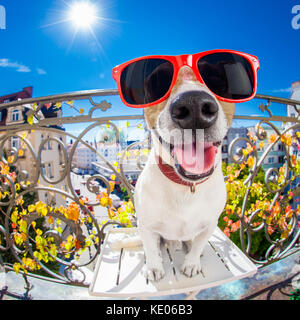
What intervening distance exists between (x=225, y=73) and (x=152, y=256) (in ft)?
2.03

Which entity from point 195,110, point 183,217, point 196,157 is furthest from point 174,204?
point 195,110

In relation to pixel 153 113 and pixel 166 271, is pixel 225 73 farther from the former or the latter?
pixel 166 271

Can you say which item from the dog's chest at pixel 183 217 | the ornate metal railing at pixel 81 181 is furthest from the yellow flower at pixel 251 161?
the dog's chest at pixel 183 217

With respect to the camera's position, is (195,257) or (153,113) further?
(195,257)

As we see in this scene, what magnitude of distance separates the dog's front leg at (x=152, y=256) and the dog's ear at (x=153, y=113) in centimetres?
36

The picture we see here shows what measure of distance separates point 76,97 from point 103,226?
26.5 inches

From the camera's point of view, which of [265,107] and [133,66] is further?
[265,107]

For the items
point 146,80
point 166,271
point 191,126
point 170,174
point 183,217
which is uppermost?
point 146,80

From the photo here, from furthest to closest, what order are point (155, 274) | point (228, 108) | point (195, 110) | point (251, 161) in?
point (251, 161)
point (155, 274)
point (228, 108)
point (195, 110)

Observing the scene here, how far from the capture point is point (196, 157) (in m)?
0.47

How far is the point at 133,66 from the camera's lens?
1.72 feet

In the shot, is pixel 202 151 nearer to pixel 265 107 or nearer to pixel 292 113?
pixel 265 107
